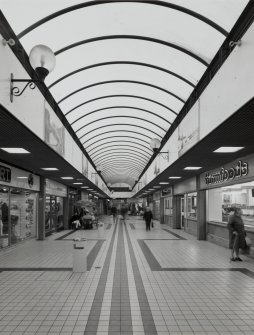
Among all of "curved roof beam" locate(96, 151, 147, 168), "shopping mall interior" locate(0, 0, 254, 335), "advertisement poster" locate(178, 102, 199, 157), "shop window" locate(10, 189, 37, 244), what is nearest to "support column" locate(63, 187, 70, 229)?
"curved roof beam" locate(96, 151, 147, 168)

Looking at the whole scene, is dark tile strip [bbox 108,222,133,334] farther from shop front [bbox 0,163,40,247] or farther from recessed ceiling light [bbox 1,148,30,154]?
shop front [bbox 0,163,40,247]

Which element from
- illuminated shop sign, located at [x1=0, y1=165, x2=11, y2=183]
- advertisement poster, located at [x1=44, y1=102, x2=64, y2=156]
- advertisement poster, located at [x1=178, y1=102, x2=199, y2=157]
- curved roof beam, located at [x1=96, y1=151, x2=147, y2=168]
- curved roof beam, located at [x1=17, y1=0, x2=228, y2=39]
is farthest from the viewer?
curved roof beam, located at [x1=96, y1=151, x2=147, y2=168]

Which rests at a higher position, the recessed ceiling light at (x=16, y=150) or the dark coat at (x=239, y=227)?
the recessed ceiling light at (x=16, y=150)

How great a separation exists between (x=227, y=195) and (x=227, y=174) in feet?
7.22

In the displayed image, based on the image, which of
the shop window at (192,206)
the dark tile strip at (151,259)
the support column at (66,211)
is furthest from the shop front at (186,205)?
the support column at (66,211)

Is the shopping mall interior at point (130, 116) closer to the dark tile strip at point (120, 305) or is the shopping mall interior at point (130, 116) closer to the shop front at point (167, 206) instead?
the dark tile strip at point (120, 305)

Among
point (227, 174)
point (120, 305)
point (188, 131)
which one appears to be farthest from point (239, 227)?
point (120, 305)

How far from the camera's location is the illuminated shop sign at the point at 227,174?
10281 mm

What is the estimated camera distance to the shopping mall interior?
16.6 ft

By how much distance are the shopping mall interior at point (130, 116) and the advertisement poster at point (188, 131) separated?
1.1 inches

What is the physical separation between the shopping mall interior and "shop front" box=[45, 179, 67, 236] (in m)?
3.34

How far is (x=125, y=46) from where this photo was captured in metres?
8.59

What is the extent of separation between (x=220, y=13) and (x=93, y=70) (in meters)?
4.70

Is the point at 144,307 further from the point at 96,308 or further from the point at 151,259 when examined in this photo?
the point at 151,259
